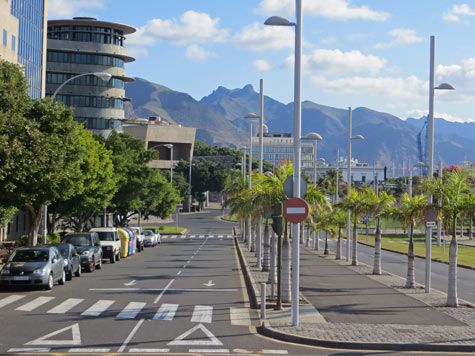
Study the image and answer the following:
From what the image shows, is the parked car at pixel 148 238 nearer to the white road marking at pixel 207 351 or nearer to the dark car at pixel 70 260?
the dark car at pixel 70 260

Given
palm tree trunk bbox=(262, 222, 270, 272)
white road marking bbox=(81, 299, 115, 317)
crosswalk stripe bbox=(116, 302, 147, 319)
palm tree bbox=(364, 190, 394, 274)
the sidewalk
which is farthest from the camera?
palm tree trunk bbox=(262, 222, 270, 272)

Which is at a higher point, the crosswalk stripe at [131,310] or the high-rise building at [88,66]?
the high-rise building at [88,66]

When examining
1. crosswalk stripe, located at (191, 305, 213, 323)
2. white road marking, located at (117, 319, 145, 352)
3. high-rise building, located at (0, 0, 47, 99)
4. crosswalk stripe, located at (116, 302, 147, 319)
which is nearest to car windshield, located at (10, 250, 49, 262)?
crosswalk stripe, located at (116, 302, 147, 319)

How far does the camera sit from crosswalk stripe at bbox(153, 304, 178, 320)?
55.9ft

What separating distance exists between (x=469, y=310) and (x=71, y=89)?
305 feet

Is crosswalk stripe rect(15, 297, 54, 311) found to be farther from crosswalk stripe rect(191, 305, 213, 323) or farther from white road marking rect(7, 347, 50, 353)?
white road marking rect(7, 347, 50, 353)

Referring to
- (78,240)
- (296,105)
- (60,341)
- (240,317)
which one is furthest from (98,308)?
(78,240)

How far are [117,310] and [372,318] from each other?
664cm

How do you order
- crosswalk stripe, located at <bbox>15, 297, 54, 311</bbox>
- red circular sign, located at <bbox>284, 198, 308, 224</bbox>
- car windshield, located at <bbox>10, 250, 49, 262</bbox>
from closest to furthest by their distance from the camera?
1. red circular sign, located at <bbox>284, 198, 308, 224</bbox>
2. crosswalk stripe, located at <bbox>15, 297, 54, 311</bbox>
3. car windshield, located at <bbox>10, 250, 49, 262</bbox>

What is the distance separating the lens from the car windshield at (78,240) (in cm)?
3222

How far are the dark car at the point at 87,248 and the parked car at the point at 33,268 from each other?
588 cm

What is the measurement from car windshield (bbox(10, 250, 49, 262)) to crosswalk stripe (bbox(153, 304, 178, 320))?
6.38 meters

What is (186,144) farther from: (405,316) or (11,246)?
(405,316)

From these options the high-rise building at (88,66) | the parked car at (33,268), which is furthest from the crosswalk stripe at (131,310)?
the high-rise building at (88,66)
